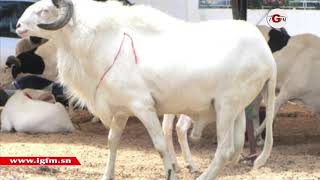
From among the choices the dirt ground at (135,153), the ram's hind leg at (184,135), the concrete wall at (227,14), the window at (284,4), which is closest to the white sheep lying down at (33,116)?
the dirt ground at (135,153)

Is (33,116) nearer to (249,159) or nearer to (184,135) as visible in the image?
(184,135)

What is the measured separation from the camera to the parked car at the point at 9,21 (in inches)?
635

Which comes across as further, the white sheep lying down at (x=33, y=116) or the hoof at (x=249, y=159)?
the white sheep lying down at (x=33, y=116)

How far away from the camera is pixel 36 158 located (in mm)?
9523

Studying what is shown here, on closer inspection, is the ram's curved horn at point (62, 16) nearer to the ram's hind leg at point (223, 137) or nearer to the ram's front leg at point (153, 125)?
the ram's front leg at point (153, 125)

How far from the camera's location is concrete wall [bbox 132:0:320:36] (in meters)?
20.2

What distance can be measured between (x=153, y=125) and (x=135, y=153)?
2965 millimetres

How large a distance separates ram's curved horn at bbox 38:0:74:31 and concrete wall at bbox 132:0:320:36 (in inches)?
474

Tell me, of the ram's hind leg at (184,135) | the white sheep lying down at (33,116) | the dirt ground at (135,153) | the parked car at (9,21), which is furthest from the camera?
the parked car at (9,21)

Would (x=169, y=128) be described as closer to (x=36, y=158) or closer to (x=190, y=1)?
(x=36, y=158)

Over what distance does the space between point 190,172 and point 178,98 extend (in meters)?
1.86

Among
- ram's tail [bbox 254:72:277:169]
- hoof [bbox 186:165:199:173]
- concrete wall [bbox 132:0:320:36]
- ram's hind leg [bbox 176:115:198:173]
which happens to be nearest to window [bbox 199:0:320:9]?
concrete wall [bbox 132:0:320:36]

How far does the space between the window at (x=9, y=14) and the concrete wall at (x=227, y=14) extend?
5483 millimetres

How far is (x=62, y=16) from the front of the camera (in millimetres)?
7887
